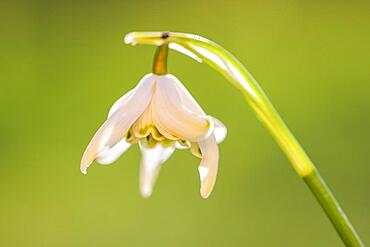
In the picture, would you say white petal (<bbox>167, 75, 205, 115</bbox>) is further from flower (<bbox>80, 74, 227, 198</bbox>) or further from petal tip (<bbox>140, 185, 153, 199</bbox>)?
petal tip (<bbox>140, 185, 153, 199</bbox>)

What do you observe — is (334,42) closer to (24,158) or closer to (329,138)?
(329,138)

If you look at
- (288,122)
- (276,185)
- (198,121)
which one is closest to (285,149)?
(198,121)

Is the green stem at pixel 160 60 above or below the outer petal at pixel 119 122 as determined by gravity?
above

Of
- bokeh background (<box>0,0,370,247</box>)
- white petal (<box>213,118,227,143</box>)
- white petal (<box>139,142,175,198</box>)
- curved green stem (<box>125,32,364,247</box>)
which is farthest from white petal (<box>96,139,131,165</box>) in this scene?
bokeh background (<box>0,0,370,247</box>)

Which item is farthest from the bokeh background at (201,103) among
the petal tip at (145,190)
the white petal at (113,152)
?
the white petal at (113,152)

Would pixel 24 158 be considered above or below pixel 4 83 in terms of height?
below

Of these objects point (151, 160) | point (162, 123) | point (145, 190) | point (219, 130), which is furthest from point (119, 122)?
point (145, 190)

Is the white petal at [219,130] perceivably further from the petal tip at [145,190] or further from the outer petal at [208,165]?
the petal tip at [145,190]
